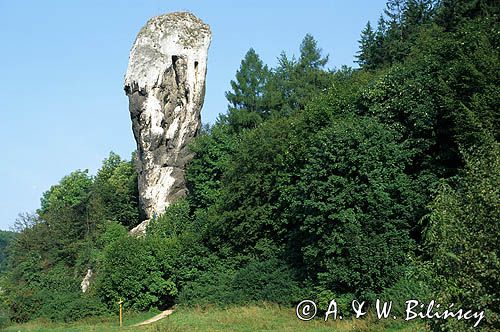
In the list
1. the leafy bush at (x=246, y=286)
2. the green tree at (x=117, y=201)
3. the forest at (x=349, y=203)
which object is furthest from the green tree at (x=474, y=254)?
the green tree at (x=117, y=201)

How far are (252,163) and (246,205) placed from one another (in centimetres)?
233

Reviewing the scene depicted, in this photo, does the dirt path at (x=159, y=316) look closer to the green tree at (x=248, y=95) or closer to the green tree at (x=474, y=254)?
the green tree at (x=248, y=95)

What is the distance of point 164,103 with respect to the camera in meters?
47.1

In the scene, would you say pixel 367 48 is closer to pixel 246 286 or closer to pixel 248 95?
pixel 248 95

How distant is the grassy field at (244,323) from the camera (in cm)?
2236

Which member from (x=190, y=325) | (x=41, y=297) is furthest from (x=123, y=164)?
(x=190, y=325)

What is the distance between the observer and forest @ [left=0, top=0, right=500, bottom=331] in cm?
1388

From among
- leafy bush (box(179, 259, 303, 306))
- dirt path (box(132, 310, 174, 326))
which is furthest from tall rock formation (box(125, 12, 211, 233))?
leafy bush (box(179, 259, 303, 306))

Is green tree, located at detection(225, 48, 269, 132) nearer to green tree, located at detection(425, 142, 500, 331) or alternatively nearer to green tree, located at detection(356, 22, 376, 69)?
green tree, located at detection(356, 22, 376, 69)

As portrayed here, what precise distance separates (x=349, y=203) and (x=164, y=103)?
24.5 m

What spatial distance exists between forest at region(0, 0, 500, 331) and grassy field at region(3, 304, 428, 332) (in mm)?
1135

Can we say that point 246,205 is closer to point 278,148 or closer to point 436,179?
point 278,148

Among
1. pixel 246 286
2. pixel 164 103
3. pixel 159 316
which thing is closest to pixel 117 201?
pixel 164 103

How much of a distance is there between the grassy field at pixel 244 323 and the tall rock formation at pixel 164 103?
49.7 feet
